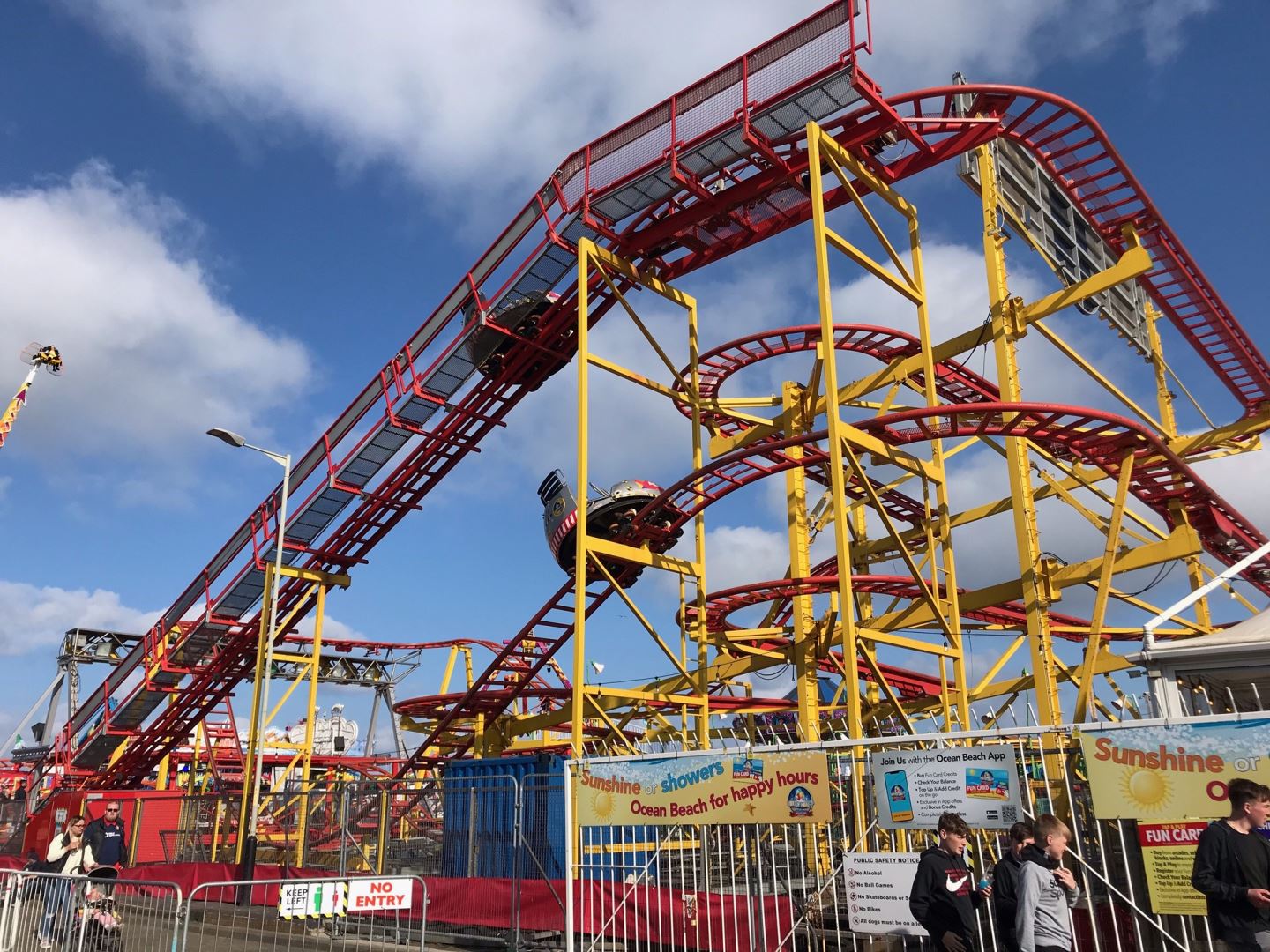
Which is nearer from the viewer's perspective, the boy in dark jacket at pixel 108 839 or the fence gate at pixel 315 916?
the fence gate at pixel 315 916

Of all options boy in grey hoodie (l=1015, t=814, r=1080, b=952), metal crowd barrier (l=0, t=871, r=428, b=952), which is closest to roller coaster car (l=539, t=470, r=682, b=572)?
metal crowd barrier (l=0, t=871, r=428, b=952)

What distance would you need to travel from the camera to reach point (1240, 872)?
5.13 metres

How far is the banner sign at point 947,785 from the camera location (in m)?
7.04

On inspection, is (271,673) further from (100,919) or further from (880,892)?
(880,892)

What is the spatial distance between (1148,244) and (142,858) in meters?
24.4

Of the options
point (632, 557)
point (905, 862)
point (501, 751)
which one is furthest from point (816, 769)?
point (501, 751)

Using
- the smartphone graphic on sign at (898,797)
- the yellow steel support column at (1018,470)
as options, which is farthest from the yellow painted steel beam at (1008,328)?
the smartphone graphic on sign at (898,797)

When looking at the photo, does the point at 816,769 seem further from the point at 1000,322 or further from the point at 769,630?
the point at 769,630

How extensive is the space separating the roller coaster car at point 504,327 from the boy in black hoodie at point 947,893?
1361cm

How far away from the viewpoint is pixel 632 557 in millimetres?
16250

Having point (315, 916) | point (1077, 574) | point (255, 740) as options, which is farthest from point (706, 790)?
point (255, 740)

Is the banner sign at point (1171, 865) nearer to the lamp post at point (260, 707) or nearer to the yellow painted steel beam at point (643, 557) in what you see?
the yellow painted steel beam at point (643, 557)

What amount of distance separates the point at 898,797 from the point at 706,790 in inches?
76.0

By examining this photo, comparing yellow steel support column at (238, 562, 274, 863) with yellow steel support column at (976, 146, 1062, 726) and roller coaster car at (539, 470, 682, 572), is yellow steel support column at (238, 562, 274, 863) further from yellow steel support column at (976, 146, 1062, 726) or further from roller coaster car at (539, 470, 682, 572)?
yellow steel support column at (976, 146, 1062, 726)
